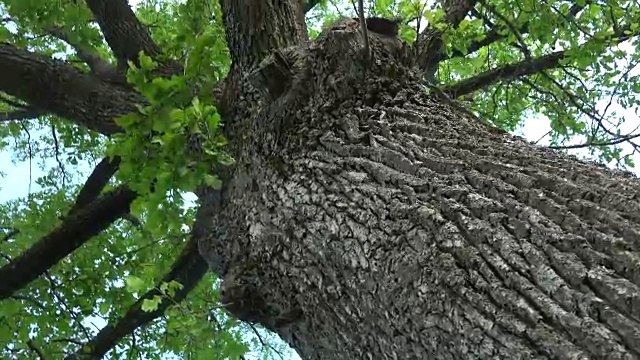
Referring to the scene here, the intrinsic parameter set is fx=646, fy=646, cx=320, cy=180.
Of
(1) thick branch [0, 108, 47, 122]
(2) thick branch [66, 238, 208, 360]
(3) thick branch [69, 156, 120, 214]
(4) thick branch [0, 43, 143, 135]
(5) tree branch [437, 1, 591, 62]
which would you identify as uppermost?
(5) tree branch [437, 1, 591, 62]

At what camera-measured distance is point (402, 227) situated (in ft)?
6.40

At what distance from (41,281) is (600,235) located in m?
4.19

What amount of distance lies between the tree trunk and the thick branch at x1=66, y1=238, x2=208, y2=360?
3.58 ft

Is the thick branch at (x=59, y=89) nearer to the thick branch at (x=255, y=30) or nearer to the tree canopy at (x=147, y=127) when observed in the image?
the tree canopy at (x=147, y=127)

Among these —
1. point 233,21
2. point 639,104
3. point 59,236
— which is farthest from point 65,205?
point 639,104

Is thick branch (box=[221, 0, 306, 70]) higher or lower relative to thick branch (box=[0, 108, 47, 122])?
lower

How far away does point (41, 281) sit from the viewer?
15.5 ft

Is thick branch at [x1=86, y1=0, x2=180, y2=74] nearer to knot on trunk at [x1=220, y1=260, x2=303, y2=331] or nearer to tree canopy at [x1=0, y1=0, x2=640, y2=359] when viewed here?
tree canopy at [x1=0, y1=0, x2=640, y2=359]

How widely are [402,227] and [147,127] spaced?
1.11 meters

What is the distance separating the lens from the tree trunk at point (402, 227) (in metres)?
1.50

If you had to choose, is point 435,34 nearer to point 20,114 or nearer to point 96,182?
point 96,182

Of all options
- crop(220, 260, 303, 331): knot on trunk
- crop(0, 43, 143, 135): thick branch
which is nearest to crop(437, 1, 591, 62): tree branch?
crop(0, 43, 143, 135): thick branch

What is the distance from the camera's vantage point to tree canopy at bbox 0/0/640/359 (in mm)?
2527

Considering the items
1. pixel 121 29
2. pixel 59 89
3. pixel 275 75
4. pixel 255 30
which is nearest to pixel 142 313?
pixel 59 89
